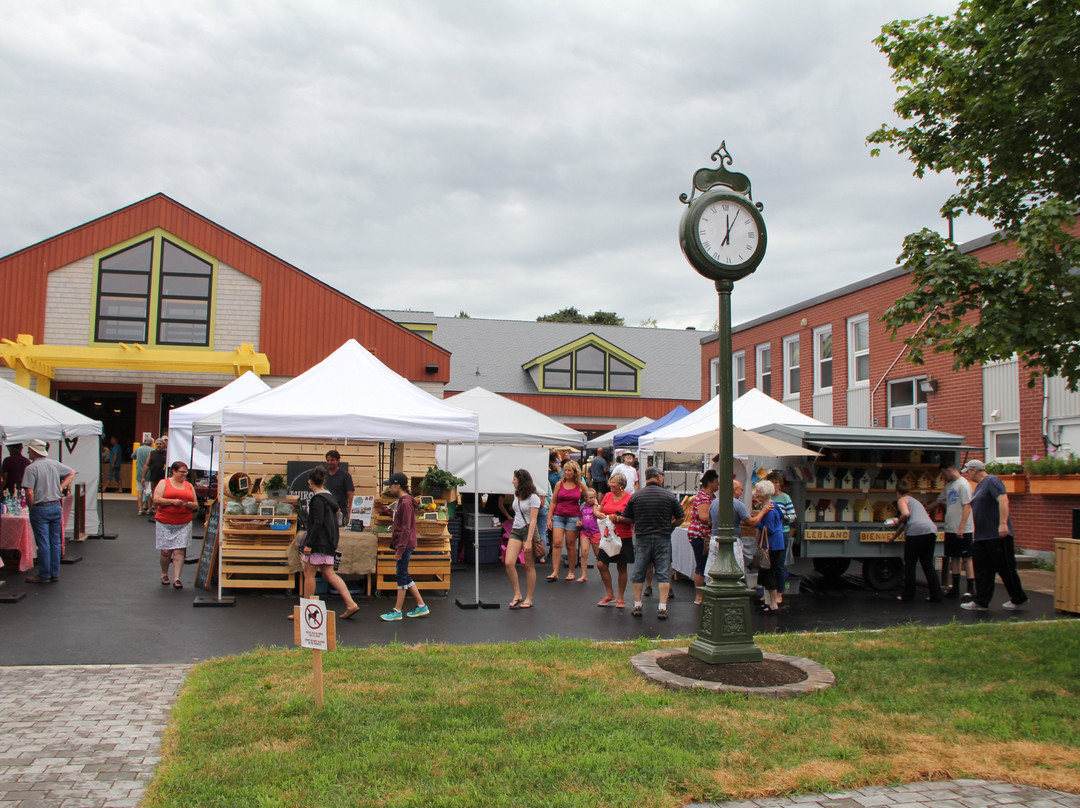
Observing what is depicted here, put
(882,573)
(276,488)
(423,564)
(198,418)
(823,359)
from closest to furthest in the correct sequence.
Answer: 1. (423,564)
2. (276,488)
3. (882,573)
4. (198,418)
5. (823,359)

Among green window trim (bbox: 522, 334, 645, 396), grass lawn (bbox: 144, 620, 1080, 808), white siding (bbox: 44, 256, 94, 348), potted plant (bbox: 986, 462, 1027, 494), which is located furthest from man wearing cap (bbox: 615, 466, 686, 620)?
green window trim (bbox: 522, 334, 645, 396)

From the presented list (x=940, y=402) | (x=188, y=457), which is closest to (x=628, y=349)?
(x=940, y=402)

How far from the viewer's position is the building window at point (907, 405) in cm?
2003

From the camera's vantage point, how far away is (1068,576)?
10383mm

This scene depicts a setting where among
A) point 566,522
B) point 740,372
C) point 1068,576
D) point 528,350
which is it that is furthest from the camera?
point 528,350

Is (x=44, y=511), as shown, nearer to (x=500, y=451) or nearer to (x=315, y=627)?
(x=315, y=627)

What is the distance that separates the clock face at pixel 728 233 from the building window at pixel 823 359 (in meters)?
16.7

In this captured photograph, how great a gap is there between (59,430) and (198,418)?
140 inches

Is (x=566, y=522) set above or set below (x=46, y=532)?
above

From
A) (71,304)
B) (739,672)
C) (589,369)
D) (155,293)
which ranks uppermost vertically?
(155,293)

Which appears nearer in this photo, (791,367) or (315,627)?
(315,627)

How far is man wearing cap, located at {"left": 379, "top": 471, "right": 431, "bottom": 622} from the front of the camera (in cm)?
938

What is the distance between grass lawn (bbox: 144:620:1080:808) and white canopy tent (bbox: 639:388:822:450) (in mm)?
8639

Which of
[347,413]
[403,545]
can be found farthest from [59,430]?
[403,545]
